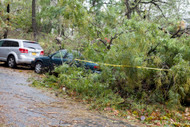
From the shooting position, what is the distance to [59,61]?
10.3m

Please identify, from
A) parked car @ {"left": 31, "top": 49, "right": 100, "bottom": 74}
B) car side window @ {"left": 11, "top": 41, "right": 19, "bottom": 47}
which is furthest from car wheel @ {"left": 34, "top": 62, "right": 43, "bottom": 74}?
car side window @ {"left": 11, "top": 41, "right": 19, "bottom": 47}

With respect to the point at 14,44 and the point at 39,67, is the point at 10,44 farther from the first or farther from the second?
the point at 39,67

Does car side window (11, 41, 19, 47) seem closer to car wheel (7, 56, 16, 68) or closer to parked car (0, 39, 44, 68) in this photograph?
parked car (0, 39, 44, 68)

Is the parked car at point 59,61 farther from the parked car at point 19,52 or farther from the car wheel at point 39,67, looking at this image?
the parked car at point 19,52

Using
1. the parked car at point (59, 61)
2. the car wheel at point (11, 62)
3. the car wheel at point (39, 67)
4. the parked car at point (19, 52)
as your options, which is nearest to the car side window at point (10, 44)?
the parked car at point (19, 52)

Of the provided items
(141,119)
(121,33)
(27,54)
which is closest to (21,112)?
(141,119)

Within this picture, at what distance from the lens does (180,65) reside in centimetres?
658

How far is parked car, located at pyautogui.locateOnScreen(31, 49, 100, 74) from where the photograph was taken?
27.8 feet

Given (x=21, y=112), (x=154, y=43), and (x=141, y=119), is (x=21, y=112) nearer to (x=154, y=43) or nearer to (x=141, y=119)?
(x=141, y=119)

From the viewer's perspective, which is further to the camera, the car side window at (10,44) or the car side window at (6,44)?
the car side window at (6,44)

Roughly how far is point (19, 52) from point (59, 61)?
11.9 feet

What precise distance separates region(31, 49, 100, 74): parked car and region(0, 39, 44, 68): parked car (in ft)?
3.31

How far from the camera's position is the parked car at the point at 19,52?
494 inches

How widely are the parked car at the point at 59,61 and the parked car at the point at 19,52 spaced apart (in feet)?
3.31
